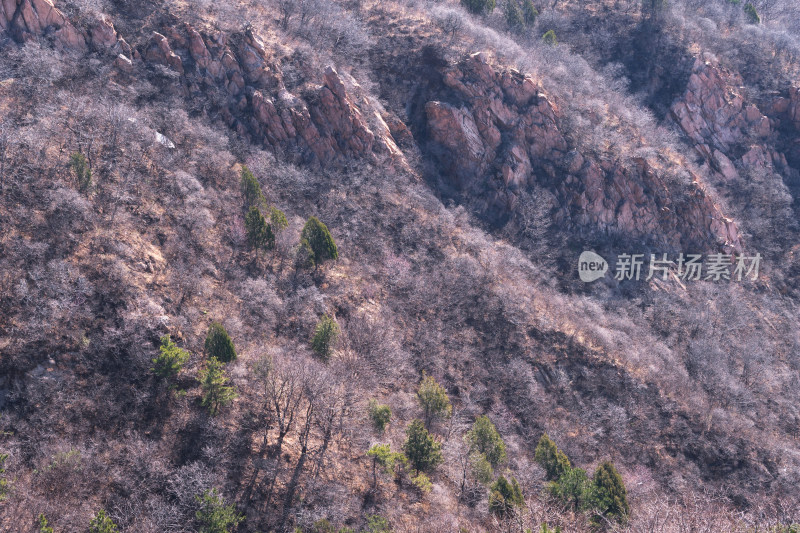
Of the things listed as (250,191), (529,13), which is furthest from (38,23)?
(529,13)

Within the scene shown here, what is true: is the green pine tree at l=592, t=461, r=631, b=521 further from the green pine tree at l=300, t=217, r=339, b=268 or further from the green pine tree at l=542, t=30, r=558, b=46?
the green pine tree at l=542, t=30, r=558, b=46

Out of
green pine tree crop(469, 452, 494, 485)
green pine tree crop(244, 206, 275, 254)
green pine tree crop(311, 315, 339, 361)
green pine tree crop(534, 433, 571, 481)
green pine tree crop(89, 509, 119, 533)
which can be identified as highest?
green pine tree crop(244, 206, 275, 254)

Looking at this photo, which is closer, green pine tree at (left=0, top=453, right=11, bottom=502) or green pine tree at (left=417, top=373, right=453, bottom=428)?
green pine tree at (left=0, top=453, right=11, bottom=502)

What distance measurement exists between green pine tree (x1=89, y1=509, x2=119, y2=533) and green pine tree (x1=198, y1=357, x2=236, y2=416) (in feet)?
17.4

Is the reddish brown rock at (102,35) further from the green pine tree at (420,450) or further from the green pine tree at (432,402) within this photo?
the green pine tree at (420,450)

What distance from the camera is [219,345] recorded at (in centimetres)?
2023

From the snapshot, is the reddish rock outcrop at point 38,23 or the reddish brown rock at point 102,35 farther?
the reddish brown rock at point 102,35

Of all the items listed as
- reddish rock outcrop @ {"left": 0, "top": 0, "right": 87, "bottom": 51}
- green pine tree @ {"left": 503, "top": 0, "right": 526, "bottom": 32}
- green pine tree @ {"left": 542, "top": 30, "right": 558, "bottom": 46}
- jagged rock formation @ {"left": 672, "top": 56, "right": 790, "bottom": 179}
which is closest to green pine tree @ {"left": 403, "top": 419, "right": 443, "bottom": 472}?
reddish rock outcrop @ {"left": 0, "top": 0, "right": 87, "bottom": 51}

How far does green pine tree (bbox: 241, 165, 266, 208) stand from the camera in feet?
94.0

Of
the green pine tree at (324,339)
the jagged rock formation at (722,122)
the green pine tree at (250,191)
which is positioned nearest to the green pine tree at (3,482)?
the green pine tree at (324,339)

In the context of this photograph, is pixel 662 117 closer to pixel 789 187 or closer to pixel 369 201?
pixel 789 187

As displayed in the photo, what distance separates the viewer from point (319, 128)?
36.6 m

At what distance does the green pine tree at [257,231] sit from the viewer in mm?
26984

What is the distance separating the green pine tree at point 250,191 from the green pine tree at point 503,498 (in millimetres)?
19769
